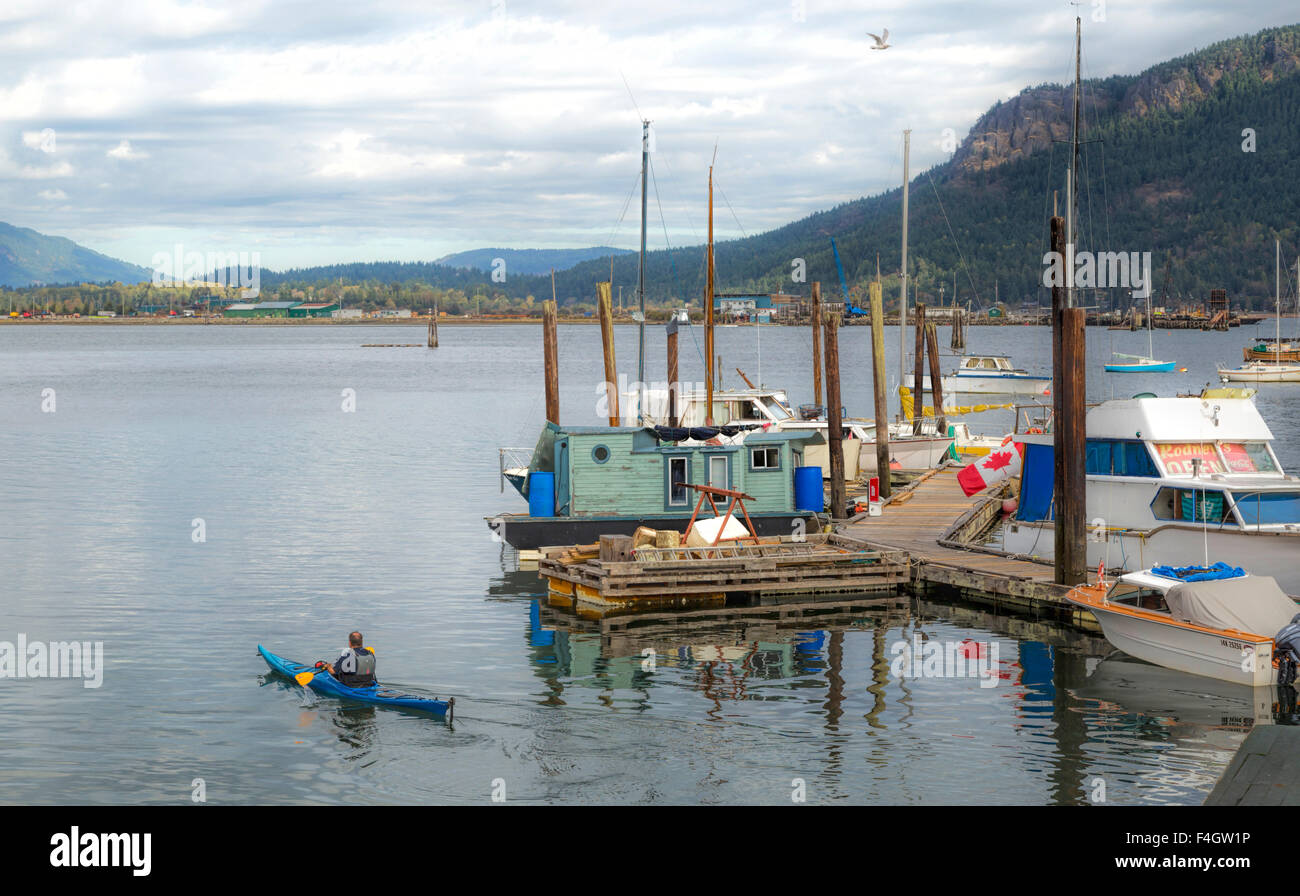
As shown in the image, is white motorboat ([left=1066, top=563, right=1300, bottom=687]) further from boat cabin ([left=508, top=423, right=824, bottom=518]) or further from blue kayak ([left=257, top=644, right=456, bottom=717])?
blue kayak ([left=257, top=644, right=456, bottom=717])

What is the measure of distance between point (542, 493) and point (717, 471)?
4537mm

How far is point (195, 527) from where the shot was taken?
41.1 meters

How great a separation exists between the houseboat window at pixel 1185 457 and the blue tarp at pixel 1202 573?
148 inches

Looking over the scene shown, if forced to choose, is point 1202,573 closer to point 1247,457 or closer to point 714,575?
point 1247,457

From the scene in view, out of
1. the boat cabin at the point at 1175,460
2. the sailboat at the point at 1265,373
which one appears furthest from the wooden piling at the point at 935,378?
the sailboat at the point at 1265,373

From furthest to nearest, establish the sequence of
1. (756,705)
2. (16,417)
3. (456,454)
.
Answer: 1. (16,417)
2. (456,454)
3. (756,705)

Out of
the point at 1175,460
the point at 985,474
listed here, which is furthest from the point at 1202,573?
the point at 985,474

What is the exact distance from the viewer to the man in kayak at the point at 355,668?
2112 centimetres

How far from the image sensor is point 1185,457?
26750mm

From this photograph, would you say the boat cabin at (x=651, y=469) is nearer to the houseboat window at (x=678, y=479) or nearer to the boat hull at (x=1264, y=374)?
the houseboat window at (x=678, y=479)

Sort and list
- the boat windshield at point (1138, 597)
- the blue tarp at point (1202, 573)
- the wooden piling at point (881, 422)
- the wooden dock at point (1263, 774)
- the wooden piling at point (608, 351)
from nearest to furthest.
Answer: the wooden dock at point (1263, 774)
the blue tarp at point (1202, 573)
the boat windshield at point (1138, 597)
the wooden piling at point (881, 422)
the wooden piling at point (608, 351)
